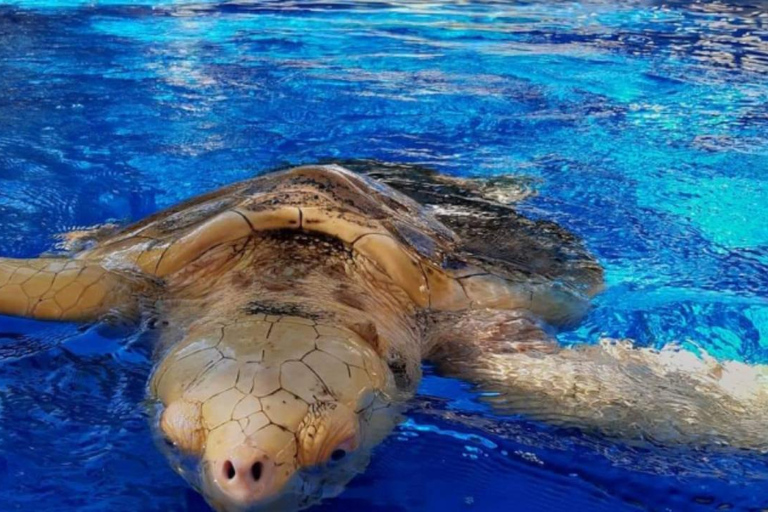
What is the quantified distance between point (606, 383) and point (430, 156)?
397cm

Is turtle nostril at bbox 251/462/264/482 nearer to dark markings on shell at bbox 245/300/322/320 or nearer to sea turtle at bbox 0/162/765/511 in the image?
sea turtle at bbox 0/162/765/511

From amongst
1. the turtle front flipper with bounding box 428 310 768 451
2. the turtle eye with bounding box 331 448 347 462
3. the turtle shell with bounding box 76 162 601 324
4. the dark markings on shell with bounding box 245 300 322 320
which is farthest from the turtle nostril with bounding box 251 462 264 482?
the turtle shell with bounding box 76 162 601 324

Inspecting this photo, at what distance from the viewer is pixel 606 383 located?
3.06m

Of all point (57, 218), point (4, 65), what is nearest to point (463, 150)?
point (57, 218)

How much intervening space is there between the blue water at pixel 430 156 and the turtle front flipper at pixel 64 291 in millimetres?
97

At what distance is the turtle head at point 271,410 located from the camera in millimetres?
2141

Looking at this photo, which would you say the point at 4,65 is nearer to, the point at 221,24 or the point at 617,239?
the point at 221,24

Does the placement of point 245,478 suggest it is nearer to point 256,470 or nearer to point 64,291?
point 256,470

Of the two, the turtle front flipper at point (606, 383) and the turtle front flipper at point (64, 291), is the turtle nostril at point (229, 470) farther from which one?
the turtle front flipper at point (64, 291)

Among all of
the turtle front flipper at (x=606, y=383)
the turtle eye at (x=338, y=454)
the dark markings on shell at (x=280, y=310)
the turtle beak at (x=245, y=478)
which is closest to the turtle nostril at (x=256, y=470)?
the turtle beak at (x=245, y=478)

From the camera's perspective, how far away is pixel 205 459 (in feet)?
7.24

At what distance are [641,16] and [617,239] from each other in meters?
10.5

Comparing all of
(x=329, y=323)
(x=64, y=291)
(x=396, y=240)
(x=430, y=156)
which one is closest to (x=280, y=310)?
(x=329, y=323)

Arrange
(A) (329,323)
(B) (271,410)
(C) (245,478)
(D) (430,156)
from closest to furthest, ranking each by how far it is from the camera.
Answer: (C) (245,478) < (B) (271,410) < (A) (329,323) < (D) (430,156)
